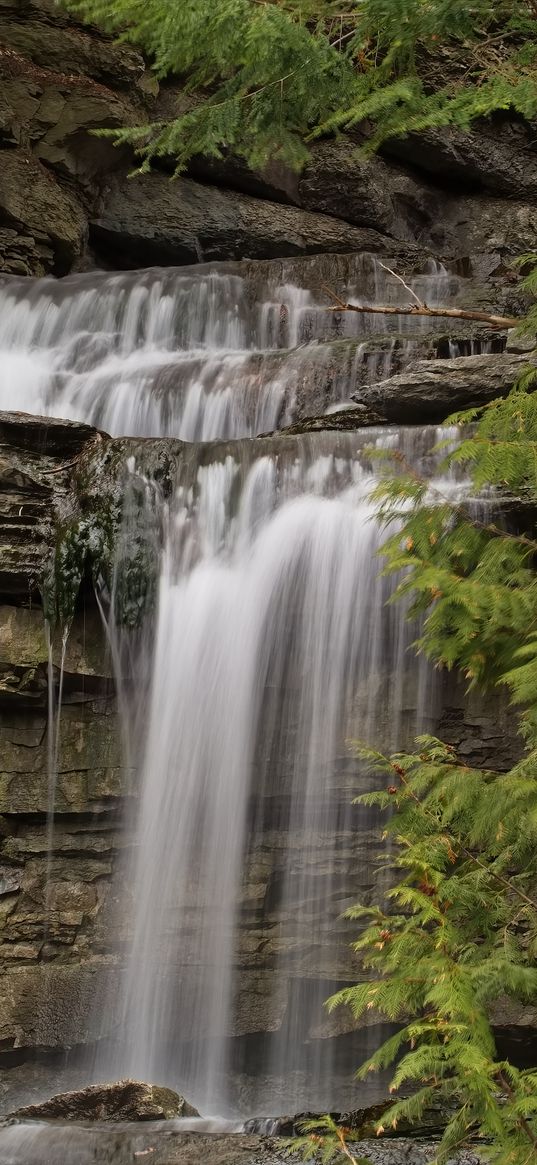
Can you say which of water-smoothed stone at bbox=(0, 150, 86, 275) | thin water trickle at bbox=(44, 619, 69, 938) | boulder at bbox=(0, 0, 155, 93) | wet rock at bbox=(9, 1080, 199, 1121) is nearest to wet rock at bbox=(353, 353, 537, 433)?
thin water trickle at bbox=(44, 619, 69, 938)

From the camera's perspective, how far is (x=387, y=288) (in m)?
12.6

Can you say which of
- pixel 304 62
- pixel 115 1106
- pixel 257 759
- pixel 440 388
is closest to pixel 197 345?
pixel 440 388

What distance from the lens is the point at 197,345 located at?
1214 cm

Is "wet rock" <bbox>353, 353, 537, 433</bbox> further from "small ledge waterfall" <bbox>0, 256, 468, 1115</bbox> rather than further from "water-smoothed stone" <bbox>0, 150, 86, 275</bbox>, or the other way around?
"water-smoothed stone" <bbox>0, 150, 86, 275</bbox>

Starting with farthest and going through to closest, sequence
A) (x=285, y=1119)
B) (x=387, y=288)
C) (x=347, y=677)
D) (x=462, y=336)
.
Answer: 1. (x=387, y=288)
2. (x=462, y=336)
3. (x=347, y=677)
4. (x=285, y=1119)

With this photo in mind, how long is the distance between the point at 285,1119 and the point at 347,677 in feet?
8.53

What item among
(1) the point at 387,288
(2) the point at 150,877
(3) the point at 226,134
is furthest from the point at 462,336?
(2) the point at 150,877

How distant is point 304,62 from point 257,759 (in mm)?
4135

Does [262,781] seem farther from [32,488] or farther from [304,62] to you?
[304,62]

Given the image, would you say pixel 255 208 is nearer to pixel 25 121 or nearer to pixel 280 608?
pixel 25 121

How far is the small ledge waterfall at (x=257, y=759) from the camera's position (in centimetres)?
660

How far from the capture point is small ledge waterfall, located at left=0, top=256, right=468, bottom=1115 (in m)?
6.60

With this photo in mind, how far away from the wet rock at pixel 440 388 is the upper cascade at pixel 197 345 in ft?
4.98

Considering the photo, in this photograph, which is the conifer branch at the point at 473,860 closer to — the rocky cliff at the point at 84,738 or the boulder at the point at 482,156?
the rocky cliff at the point at 84,738
